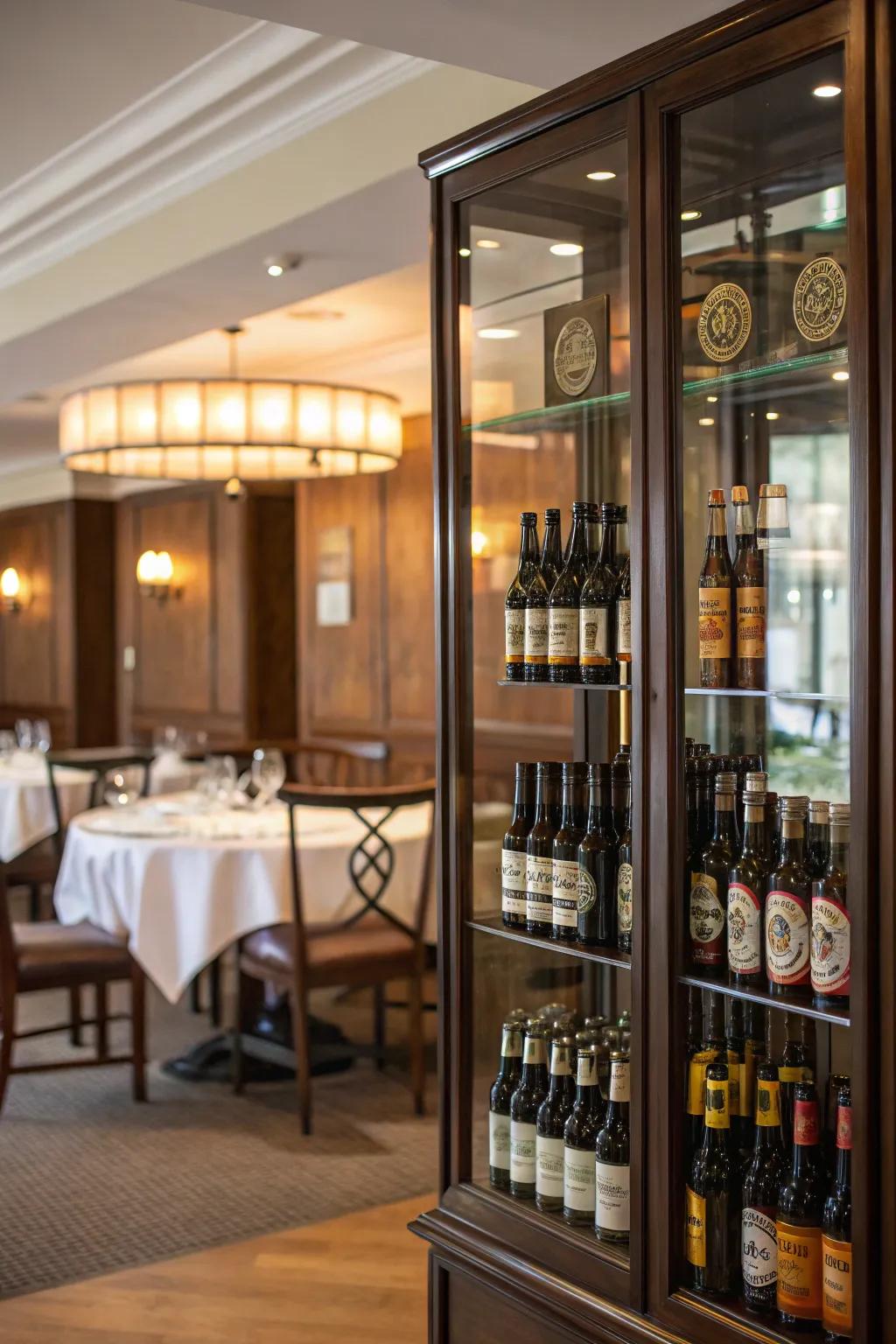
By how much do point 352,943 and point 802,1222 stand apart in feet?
8.50

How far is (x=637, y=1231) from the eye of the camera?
1.93 meters

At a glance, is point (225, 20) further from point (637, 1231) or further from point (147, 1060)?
point (147, 1060)

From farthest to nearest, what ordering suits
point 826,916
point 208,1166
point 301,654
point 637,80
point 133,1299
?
point 301,654, point 208,1166, point 133,1299, point 637,80, point 826,916

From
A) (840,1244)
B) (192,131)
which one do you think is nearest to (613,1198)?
(840,1244)

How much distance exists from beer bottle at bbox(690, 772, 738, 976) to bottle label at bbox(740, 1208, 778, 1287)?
33 cm

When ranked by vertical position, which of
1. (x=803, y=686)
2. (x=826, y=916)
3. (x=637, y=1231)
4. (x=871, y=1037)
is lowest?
(x=637, y=1231)

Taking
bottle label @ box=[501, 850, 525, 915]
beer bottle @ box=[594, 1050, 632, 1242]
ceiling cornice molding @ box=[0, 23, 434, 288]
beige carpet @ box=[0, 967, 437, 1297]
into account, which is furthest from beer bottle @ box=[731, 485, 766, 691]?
beige carpet @ box=[0, 967, 437, 1297]

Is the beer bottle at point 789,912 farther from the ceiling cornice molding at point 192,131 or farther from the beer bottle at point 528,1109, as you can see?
the ceiling cornice molding at point 192,131

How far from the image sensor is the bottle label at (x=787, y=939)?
1766 mm

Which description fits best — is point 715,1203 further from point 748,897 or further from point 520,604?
point 520,604

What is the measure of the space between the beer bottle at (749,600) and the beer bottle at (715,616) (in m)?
0.01

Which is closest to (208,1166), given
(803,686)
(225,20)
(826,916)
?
(803,686)

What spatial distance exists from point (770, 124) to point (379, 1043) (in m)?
3.61

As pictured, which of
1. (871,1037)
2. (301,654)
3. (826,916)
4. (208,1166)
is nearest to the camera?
(871,1037)
